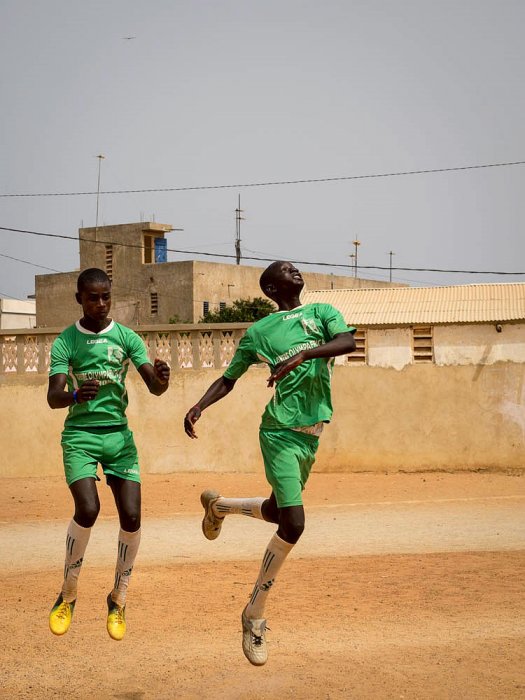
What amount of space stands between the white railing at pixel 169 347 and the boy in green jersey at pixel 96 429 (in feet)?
40.6

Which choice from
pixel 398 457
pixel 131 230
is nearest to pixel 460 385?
pixel 398 457

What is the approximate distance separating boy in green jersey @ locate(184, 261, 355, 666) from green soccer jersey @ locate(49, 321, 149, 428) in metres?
0.54

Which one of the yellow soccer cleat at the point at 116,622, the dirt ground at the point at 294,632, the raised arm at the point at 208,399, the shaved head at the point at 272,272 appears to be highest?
the shaved head at the point at 272,272

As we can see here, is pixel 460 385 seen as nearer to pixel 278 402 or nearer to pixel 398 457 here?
pixel 398 457

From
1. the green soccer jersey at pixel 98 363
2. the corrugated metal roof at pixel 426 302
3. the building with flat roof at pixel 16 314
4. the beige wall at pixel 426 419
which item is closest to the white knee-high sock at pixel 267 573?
the green soccer jersey at pixel 98 363

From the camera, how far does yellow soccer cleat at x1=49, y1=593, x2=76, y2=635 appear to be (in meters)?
6.69

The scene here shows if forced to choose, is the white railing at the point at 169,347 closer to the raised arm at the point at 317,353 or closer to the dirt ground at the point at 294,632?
the dirt ground at the point at 294,632

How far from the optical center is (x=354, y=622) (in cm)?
828

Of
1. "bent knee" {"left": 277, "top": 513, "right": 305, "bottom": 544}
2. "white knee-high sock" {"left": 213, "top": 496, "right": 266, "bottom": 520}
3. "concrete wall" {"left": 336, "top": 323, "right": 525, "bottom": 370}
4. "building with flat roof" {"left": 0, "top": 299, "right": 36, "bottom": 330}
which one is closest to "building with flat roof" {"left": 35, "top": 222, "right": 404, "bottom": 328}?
"building with flat roof" {"left": 0, "top": 299, "right": 36, "bottom": 330}

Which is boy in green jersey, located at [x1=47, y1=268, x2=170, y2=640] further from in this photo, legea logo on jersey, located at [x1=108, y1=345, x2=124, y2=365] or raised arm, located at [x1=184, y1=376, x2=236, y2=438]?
raised arm, located at [x1=184, y1=376, x2=236, y2=438]

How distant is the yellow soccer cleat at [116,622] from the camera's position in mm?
6688

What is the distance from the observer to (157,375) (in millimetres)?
6527

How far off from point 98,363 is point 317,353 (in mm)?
1513

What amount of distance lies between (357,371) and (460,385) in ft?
6.59
